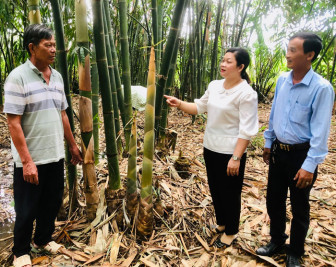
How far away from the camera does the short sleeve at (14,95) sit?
1279mm

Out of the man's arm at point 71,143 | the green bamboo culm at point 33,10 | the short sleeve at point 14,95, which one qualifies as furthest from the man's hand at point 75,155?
the green bamboo culm at point 33,10

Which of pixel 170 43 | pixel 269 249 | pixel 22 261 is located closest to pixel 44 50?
pixel 170 43

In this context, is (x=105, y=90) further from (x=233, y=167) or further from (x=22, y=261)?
(x=22, y=261)

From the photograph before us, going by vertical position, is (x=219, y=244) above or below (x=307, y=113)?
below

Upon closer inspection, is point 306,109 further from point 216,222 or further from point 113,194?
point 113,194

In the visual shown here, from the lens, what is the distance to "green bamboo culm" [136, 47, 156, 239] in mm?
1477

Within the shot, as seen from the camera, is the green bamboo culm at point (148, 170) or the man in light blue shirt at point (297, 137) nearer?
the man in light blue shirt at point (297, 137)

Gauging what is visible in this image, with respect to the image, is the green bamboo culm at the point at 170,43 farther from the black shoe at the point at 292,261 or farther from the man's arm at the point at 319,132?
the black shoe at the point at 292,261

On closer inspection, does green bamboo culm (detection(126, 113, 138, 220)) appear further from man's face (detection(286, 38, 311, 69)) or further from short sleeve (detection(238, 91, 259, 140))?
man's face (detection(286, 38, 311, 69))

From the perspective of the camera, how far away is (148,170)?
1.58 m

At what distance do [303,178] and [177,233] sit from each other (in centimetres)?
92

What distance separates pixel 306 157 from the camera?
4.66 ft

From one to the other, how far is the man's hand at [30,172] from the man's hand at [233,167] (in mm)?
1113

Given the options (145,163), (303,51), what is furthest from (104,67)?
(303,51)
